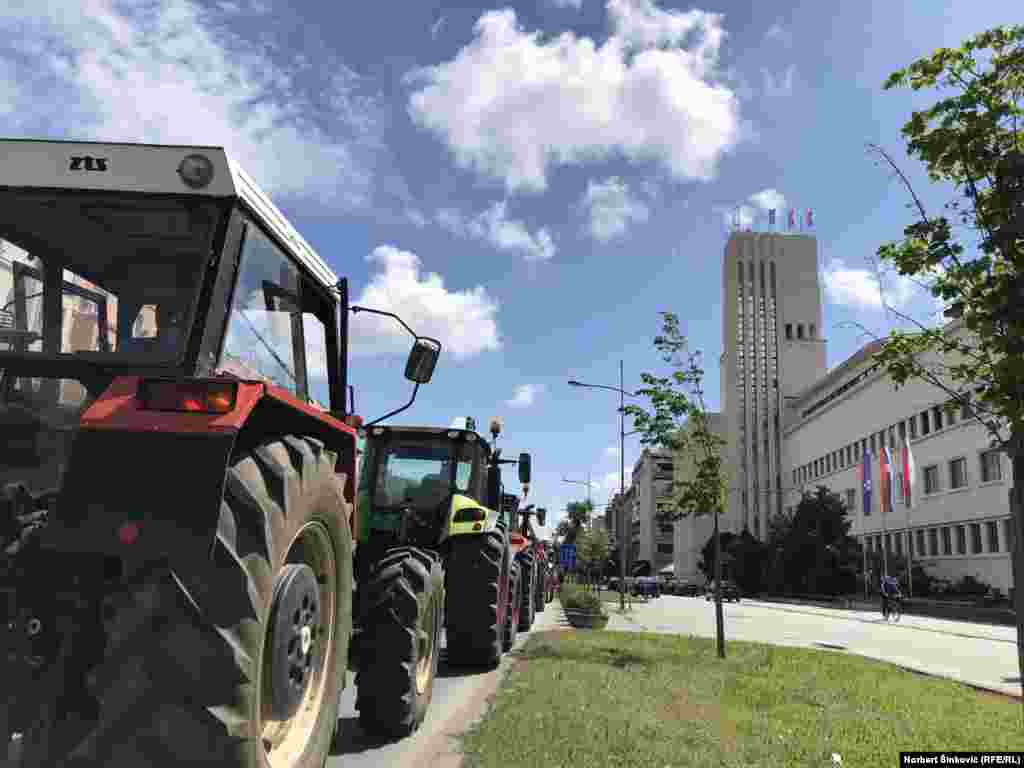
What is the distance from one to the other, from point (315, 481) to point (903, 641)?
21122 mm

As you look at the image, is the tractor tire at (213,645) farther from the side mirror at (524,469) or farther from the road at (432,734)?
the side mirror at (524,469)

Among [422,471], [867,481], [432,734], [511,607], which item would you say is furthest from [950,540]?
[432,734]

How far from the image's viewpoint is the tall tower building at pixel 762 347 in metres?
115

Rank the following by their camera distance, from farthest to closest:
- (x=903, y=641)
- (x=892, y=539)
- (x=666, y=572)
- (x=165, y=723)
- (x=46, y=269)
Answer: (x=666, y=572)
(x=892, y=539)
(x=903, y=641)
(x=46, y=269)
(x=165, y=723)

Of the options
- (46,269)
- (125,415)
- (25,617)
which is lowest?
(25,617)

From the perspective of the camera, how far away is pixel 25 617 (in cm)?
304

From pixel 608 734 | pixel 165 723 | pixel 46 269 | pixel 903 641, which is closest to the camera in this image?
pixel 165 723

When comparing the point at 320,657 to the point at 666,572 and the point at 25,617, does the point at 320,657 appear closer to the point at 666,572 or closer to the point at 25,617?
the point at 25,617

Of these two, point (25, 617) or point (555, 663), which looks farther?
point (555, 663)

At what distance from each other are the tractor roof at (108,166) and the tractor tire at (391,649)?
3.26 m

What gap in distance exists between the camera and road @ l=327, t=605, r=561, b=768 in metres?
5.65

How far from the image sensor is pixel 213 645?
2938 mm

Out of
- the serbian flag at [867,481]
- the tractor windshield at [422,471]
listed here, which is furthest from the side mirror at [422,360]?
the serbian flag at [867,481]

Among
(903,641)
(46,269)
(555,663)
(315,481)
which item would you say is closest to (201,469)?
(315,481)
